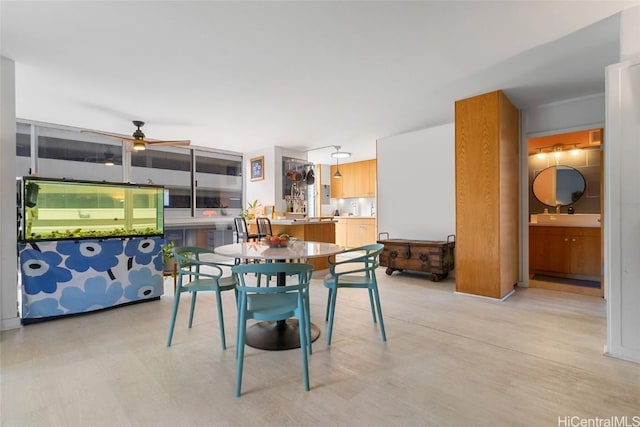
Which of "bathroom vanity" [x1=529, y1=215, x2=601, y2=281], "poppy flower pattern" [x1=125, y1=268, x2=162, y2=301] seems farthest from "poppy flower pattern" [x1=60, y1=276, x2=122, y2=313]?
"bathroom vanity" [x1=529, y1=215, x2=601, y2=281]

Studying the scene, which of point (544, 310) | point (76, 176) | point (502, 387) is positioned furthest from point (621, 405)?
point (76, 176)

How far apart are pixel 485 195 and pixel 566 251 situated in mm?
2345

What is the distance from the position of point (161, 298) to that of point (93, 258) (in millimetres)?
965

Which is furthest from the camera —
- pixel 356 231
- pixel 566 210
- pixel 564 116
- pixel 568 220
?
pixel 356 231

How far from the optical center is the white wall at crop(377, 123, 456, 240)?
4988 mm

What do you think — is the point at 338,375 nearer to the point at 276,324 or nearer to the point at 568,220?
the point at 276,324

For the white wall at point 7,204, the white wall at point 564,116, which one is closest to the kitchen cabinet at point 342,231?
the white wall at point 564,116

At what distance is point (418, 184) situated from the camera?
5348mm

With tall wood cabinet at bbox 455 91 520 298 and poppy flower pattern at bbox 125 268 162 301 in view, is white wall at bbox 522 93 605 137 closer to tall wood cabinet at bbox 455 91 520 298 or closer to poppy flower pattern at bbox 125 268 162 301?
tall wood cabinet at bbox 455 91 520 298

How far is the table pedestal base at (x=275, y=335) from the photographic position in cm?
237

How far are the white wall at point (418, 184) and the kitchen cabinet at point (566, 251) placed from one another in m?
1.49

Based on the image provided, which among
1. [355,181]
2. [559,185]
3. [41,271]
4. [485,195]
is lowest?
[41,271]

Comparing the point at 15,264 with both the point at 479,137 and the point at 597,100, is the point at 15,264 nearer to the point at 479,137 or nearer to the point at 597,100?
the point at 479,137

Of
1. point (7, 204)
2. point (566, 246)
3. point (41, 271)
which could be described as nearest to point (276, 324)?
point (41, 271)
